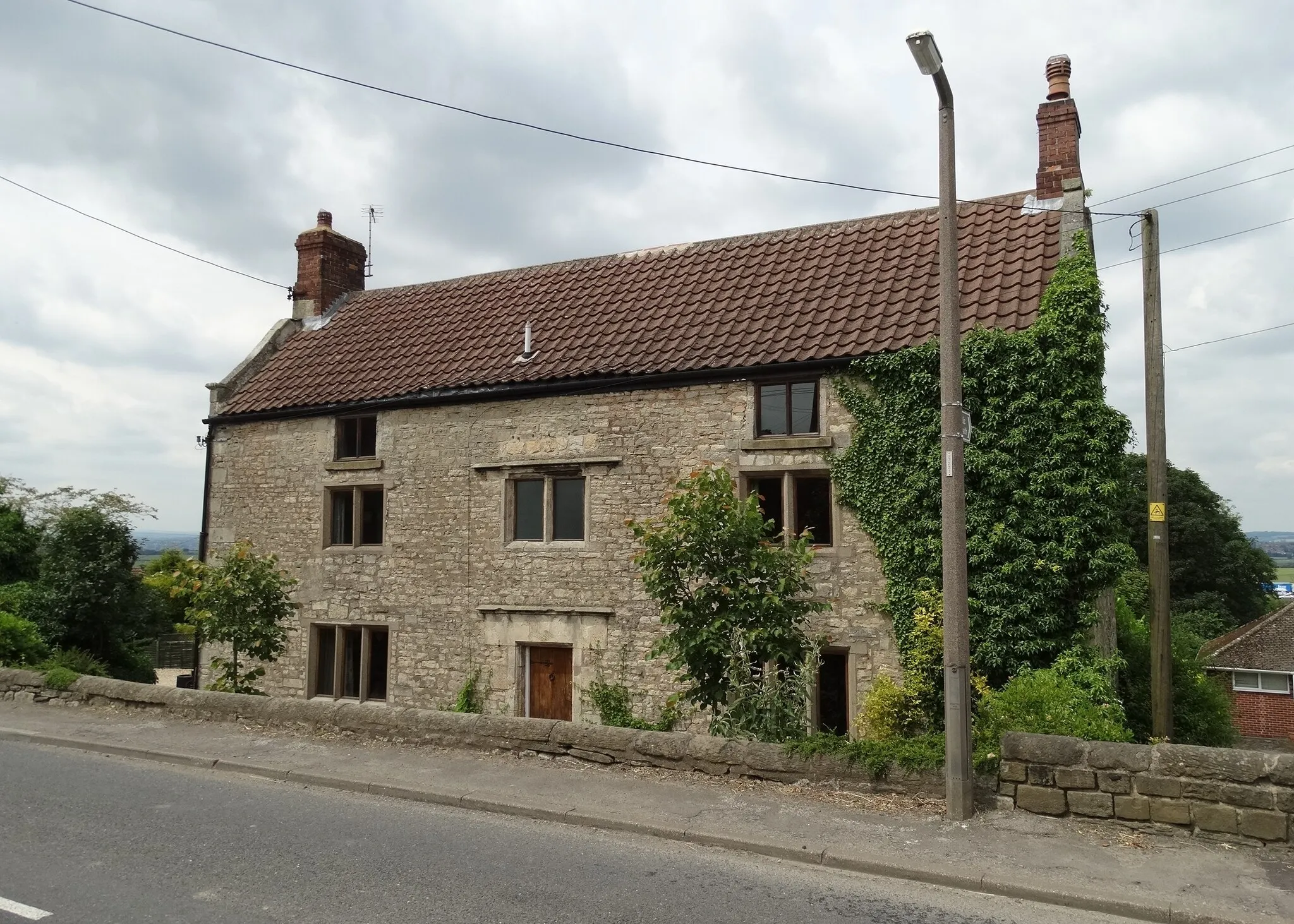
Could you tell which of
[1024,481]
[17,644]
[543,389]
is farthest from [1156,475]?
[17,644]

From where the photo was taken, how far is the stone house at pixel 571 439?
13156 mm

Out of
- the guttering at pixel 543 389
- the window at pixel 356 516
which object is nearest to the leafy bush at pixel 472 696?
the window at pixel 356 516

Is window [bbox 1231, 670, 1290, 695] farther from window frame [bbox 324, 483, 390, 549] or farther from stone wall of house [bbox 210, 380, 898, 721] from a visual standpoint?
window frame [bbox 324, 483, 390, 549]

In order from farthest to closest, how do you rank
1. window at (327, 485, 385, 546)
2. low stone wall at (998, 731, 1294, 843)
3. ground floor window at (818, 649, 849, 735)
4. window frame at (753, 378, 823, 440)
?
window at (327, 485, 385, 546)
window frame at (753, 378, 823, 440)
ground floor window at (818, 649, 849, 735)
low stone wall at (998, 731, 1294, 843)

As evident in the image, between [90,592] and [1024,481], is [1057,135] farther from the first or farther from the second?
[90,592]

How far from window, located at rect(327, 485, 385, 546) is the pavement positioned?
5.50 meters

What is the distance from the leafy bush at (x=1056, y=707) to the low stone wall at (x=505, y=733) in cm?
119

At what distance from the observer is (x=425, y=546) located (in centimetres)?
1572

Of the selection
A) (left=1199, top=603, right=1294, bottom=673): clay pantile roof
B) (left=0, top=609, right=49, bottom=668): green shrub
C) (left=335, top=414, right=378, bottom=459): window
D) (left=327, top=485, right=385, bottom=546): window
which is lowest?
(left=1199, top=603, right=1294, bottom=673): clay pantile roof

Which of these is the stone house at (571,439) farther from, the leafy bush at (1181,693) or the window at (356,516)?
the leafy bush at (1181,693)

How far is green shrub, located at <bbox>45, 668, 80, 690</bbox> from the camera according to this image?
13.3m

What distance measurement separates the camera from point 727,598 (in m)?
10.4

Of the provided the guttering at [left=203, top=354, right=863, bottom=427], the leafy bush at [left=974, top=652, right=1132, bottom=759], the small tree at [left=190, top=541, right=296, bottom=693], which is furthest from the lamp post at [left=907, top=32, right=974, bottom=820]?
the small tree at [left=190, top=541, right=296, bottom=693]

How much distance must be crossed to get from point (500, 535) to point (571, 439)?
2042mm
